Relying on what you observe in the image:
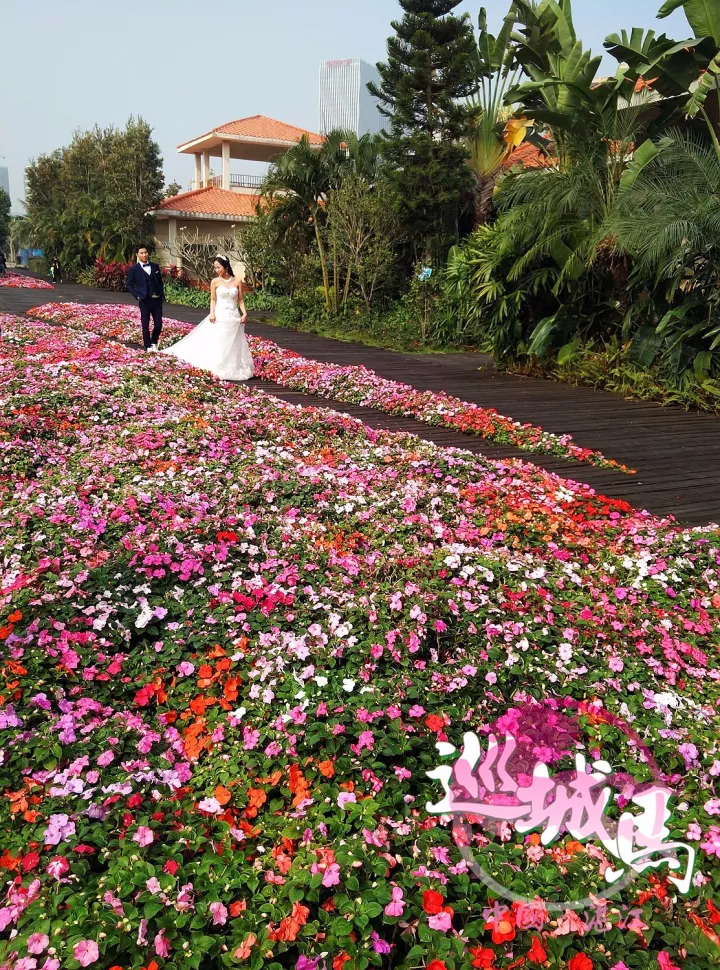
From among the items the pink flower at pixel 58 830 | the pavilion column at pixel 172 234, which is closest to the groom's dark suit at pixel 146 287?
the pink flower at pixel 58 830

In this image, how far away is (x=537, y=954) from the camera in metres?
2.22

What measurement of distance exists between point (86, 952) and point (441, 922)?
1.00m

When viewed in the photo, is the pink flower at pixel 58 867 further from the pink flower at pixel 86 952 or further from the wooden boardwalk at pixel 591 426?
the wooden boardwalk at pixel 591 426

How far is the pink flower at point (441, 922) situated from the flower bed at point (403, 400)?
5.88 meters

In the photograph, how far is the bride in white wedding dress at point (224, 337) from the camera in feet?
39.5

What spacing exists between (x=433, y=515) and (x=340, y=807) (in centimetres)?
295

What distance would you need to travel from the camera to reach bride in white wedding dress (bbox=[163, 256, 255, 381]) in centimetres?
1203

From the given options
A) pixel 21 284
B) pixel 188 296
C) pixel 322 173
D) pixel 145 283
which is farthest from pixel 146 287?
pixel 21 284

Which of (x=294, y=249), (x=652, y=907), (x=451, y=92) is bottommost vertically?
(x=652, y=907)

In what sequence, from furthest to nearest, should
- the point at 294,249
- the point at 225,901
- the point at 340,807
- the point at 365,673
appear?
the point at 294,249 < the point at 365,673 < the point at 340,807 < the point at 225,901

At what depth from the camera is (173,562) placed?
443cm

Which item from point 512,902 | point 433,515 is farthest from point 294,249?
point 512,902

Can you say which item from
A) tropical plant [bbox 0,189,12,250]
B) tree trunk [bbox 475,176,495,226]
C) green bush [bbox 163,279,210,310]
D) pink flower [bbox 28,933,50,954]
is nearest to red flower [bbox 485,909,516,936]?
pink flower [bbox 28,933,50,954]

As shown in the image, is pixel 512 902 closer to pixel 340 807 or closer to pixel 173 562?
pixel 340 807
